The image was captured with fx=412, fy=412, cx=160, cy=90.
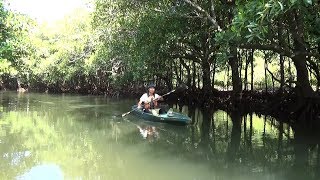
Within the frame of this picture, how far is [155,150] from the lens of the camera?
28.4ft

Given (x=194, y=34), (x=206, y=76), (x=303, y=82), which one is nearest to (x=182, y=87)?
(x=206, y=76)

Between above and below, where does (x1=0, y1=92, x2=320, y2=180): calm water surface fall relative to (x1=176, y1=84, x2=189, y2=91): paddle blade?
below

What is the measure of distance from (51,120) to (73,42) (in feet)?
28.7

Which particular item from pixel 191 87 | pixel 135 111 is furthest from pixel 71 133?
pixel 191 87

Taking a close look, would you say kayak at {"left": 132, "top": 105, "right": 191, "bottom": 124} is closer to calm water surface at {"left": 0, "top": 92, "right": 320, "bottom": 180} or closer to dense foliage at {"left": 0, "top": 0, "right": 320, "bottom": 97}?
calm water surface at {"left": 0, "top": 92, "right": 320, "bottom": 180}

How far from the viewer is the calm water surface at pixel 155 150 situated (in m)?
6.88

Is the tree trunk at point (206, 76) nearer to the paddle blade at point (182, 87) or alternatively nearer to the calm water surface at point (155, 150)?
the paddle blade at point (182, 87)

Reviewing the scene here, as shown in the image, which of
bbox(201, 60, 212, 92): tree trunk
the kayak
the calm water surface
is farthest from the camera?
bbox(201, 60, 212, 92): tree trunk

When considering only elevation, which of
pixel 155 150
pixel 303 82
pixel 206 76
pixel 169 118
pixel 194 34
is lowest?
pixel 155 150

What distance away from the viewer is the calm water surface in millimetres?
6875

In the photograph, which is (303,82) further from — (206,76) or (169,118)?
(206,76)

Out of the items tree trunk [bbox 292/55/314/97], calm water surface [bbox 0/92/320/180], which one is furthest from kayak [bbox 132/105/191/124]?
tree trunk [bbox 292/55/314/97]

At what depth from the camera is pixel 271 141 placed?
970 centimetres

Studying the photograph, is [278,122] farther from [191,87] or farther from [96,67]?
[96,67]
